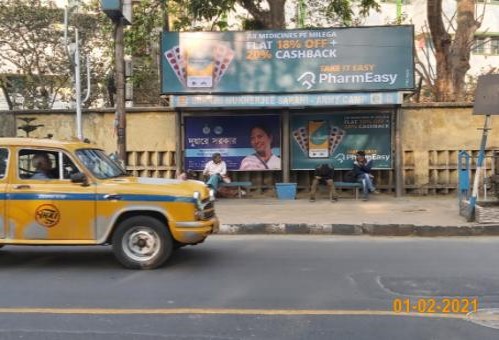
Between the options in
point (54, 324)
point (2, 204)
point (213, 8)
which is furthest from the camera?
point (213, 8)

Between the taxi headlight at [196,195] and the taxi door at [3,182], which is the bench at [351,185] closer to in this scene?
the taxi headlight at [196,195]

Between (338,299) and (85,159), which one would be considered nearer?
(338,299)

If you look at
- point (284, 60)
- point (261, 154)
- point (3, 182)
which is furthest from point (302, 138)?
point (3, 182)

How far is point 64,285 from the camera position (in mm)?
6738

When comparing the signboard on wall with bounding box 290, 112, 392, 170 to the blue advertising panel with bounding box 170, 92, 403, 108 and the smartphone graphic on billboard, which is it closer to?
the smartphone graphic on billboard

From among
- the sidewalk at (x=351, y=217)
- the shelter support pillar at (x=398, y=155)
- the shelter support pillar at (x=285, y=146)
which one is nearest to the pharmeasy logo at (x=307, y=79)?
the shelter support pillar at (x=285, y=146)

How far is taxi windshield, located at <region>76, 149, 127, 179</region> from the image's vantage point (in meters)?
7.71

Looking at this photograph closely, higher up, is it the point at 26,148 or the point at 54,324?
the point at 26,148

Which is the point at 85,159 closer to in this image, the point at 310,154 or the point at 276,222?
the point at 276,222

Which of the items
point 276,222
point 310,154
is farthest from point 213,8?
point 276,222

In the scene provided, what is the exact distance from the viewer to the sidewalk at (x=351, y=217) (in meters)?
10.6

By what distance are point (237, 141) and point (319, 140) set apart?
204 cm

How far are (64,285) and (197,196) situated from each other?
1.90 meters

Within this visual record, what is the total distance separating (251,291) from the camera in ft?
21.0
